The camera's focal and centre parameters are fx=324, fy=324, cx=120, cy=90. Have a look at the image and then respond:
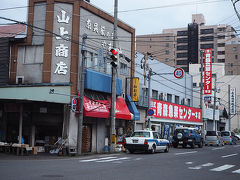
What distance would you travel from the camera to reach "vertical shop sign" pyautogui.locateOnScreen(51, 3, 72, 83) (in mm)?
22281

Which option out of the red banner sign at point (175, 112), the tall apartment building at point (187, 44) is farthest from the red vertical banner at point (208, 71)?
the tall apartment building at point (187, 44)

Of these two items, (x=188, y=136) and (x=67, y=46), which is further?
(x=188, y=136)

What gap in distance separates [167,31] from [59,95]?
281 feet

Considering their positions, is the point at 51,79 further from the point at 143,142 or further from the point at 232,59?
the point at 232,59

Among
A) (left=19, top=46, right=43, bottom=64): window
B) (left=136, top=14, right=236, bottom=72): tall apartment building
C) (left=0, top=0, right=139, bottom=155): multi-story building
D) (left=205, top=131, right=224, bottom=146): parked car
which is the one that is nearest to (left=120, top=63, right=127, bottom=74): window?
(left=0, top=0, right=139, bottom=155): multi-story building

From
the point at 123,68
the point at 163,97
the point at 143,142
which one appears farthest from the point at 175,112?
the point at 143,142

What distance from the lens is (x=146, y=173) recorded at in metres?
12.0

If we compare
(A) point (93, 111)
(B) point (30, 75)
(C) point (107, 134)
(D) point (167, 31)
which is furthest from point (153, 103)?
(D) point (167, 31)

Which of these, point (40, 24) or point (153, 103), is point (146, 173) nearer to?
point (40, 24)

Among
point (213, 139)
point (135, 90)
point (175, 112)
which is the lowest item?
point (213, 139)

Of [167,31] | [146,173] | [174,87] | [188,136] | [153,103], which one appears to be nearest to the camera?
[146,173]

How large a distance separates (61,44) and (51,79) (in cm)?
255

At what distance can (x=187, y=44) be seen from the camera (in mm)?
97562

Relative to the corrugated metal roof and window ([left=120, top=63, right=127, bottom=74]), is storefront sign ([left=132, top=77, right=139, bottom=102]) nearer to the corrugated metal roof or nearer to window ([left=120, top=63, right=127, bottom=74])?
window ([left=120, top=63, right=127, bottom=74])
